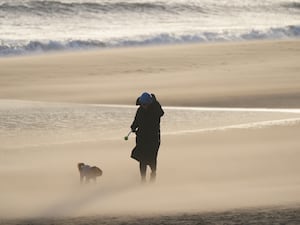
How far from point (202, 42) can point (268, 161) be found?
2512 cm

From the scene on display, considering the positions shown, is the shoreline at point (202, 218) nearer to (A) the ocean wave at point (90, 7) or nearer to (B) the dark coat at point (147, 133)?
(B) the dark coat at point (147, 133)

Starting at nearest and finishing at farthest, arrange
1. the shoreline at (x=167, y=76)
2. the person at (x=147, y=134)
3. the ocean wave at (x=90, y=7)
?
1. the person at (x=147, y=134)
2. the shoreline at (x=167, y=76)
3. the ocean wave at (x=90, y=7)

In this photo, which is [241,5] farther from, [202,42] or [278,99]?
[278,99]

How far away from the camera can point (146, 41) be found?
1512 inches

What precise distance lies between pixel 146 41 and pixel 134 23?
8.34 meters

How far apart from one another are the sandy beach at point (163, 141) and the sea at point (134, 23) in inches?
261

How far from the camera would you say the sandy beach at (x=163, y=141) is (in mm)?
11117

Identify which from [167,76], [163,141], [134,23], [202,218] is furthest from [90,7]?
[202,218]

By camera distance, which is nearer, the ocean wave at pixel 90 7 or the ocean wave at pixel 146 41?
the ocean wave at pixel 146 41

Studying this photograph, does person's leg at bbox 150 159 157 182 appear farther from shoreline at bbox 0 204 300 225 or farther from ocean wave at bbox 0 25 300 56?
ocean wave at bbox 0 25 300 56

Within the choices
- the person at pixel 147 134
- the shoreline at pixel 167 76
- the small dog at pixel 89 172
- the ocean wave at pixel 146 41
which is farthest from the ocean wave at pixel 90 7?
the small dog at pixel 89 172

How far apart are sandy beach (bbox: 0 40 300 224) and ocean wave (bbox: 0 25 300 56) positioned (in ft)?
12.2

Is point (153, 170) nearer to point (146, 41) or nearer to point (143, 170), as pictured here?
point (143, 170)

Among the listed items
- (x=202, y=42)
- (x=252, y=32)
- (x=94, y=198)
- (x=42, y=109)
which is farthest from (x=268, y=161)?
(x=252, y=32)
